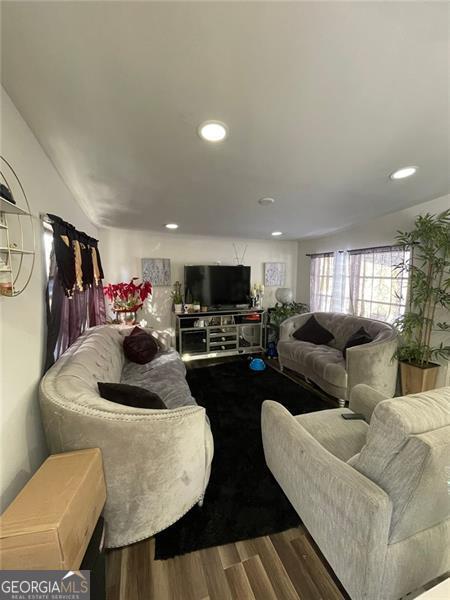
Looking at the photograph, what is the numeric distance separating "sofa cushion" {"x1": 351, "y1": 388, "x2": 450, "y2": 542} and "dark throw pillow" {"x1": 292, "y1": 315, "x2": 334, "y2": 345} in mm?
2461

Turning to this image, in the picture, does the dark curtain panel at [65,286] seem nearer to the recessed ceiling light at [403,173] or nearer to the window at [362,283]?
the recessed ceiling light at [403,173]

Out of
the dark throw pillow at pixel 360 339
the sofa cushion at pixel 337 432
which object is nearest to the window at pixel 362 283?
the dark throw pillow at pixel 360 339

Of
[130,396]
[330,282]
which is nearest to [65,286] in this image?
[130,396]

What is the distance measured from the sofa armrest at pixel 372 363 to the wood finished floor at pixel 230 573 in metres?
1.54

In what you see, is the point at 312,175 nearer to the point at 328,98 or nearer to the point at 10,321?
the point at 328,98

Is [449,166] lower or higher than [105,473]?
higher

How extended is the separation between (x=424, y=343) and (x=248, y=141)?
8.82 ft

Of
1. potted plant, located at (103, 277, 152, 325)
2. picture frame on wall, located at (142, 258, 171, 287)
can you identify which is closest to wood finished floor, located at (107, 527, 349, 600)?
potted plant, located at (103, 277, 152, 325)

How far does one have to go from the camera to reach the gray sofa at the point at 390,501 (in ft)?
2.43

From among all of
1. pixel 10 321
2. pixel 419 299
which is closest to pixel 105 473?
pixel 10 321

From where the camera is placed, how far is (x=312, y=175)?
6.06 ft

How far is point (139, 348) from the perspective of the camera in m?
2.40

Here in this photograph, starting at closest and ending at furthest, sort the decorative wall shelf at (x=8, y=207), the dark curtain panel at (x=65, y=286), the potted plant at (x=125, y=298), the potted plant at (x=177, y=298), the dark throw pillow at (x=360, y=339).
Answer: the decorative wall shelf at (x=8, y=207), the dark curtain panel at (x=65, y=286), the dark throw pillow at (x=360, y=339), the potted plant at (x=125, y=298), the potted plant at (x=177, y=298)

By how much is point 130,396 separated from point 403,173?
262cm
